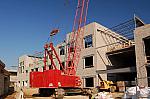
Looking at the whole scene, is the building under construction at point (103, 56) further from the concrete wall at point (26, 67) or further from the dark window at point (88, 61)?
the concrete wall at point (26, 67)

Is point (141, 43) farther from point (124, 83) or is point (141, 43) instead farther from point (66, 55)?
point (66, 55)

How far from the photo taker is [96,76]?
41500 millimetres

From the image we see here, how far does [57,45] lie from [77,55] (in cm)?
931

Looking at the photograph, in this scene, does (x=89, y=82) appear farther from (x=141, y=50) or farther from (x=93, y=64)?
(x=141, y=50)

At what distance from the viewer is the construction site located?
33906 millimetres

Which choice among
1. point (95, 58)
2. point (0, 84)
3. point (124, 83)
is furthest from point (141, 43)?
point (0, 84)

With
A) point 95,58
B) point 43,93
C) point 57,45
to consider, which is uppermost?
point 57,45

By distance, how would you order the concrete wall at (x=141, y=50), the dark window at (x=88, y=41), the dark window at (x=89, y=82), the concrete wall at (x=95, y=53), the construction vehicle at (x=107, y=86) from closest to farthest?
the concrete wall at (x=141, y=50), the construction vehicle at (x=107, y=86), the concrete wall at (x=95, y=53), the dark window at (x=89, y=82), the dark window at (x=88, y=41)

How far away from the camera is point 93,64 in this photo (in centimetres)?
4288

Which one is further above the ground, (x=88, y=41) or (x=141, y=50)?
(x=88, y=41)

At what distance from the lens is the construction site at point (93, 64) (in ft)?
111

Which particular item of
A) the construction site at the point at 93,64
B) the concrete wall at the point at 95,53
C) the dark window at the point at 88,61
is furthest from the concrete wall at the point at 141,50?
the dark window at the point at 88,61

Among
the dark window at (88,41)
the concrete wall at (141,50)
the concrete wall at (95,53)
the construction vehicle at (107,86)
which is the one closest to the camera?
the concrete wall at (141,50)

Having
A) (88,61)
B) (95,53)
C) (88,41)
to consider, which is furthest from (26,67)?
(95,53)
